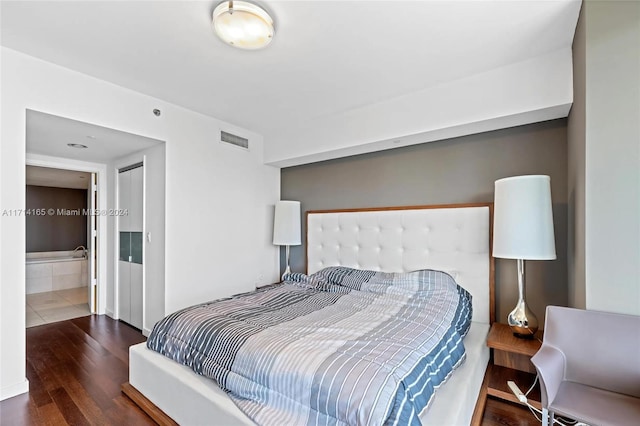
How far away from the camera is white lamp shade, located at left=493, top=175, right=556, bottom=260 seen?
80.9 inches

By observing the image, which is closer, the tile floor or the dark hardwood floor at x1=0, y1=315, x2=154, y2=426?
the dark hardwood floor at x1=0, y1=315, x2=154, y2=426

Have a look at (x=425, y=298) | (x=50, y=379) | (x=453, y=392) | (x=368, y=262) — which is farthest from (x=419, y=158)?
(x=50, y=379)

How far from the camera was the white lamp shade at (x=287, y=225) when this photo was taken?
378 cm

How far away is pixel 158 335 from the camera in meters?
2.05

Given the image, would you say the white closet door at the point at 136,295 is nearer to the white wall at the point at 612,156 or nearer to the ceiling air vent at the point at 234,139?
the ceiling air vent at the point at 234,139

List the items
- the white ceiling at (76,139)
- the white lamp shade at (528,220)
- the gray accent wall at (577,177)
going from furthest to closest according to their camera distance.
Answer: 1. the white ceiling at (76,139)
2. the white lamp shade at (528,220)
3. the gray accent wall at (577,177)

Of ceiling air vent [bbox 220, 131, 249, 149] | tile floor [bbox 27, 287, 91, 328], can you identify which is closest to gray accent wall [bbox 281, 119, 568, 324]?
ceiling air vent [bbox 220, 131, 249, 149]

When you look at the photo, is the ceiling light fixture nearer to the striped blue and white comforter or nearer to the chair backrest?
the striped blue and white comforter

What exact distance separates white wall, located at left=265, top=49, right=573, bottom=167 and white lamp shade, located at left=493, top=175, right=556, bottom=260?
60 centimetres

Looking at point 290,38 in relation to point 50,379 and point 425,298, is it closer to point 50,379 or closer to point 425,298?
point 425,298

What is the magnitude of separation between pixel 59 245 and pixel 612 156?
30.7 feet

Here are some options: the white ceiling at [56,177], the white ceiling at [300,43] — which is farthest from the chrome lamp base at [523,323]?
the white ceiling at [56,177]

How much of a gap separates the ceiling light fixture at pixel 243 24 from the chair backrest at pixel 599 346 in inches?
92.9

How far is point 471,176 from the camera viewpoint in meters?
2.80
